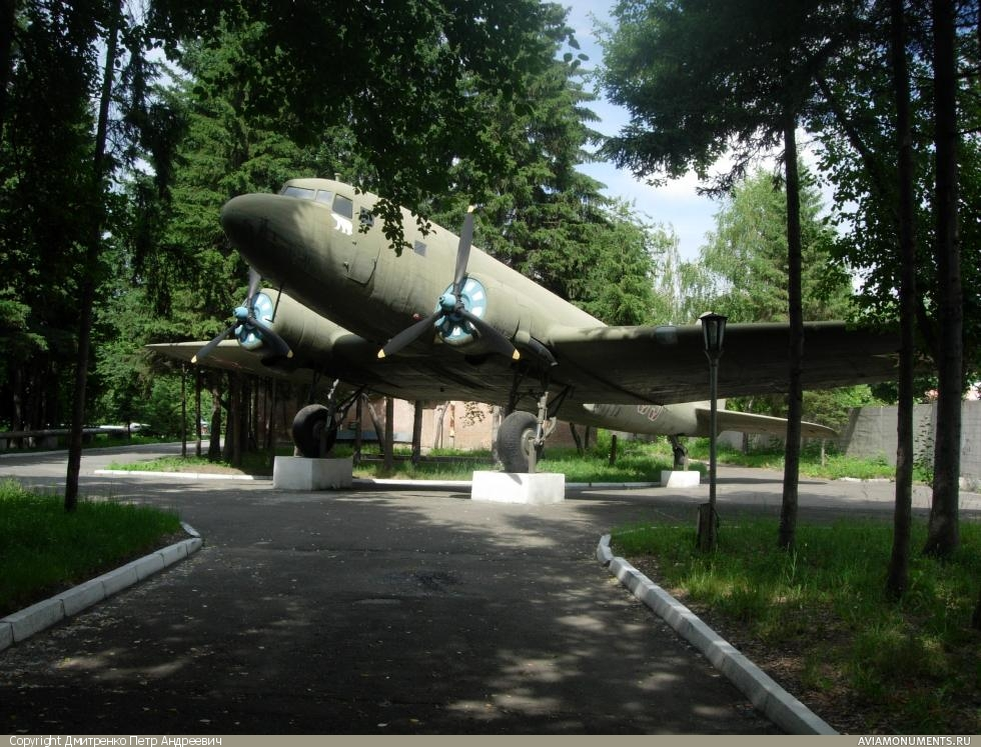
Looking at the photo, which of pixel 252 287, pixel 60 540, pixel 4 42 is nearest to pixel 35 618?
pixel 60 540

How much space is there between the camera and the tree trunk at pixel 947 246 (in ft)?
20.4

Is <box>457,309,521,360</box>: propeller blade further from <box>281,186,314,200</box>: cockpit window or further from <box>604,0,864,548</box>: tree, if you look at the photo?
<box>604,0,864,548</box>: tree

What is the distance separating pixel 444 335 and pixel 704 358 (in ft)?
16.7

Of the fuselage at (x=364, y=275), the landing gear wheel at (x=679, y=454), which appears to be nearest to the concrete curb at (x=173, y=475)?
the fuselage at (x=364, y=275)

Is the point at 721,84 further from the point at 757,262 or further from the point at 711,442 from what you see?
the point at 757,262

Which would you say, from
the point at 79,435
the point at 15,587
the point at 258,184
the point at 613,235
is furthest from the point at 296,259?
the point at 613,235

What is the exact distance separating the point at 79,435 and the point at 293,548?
3104mm

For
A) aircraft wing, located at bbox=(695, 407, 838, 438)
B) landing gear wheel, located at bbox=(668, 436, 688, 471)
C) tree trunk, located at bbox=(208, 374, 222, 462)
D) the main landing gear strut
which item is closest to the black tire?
the main landing gear strut

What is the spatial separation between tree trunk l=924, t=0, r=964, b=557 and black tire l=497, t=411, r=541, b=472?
29.2ft

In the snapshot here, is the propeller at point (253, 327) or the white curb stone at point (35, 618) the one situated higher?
the propeller at point (253, 327)

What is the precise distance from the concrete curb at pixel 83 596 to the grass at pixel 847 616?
4.88 metres

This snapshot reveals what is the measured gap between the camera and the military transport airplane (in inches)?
526

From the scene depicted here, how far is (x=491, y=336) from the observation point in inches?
542

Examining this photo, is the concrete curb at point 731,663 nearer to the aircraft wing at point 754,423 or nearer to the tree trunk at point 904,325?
the tree trunk at point 904,325
